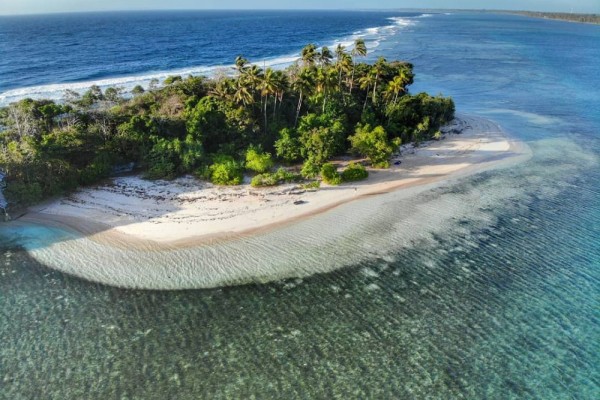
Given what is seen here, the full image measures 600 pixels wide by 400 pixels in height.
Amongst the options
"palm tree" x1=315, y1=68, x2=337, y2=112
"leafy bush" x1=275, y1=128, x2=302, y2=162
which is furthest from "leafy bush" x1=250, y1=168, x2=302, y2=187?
"palm tree" x1=315, y1=68, x2=337, y2=112

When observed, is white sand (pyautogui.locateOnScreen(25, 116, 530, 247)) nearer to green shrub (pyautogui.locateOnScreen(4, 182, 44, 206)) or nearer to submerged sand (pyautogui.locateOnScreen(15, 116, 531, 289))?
submerged sand (pyautogui.locateOnScreen(15, 116, 531, 289))

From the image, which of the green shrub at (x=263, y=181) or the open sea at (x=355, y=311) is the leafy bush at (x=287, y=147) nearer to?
the green shrub at (x=263, y=181)

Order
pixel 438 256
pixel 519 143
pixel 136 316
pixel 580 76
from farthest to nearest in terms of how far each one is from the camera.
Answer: pixel 580 76
pixel 519 143
pixel 438 256
pixel 136 316

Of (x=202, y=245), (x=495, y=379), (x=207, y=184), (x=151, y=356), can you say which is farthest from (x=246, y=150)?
(x=495, y=379)

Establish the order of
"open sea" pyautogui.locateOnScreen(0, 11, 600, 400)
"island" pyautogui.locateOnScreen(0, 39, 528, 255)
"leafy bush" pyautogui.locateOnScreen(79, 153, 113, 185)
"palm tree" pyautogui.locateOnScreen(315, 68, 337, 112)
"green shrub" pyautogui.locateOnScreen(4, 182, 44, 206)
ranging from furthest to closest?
"palm tree" pyautogui.locateOnScreen(315, 68, 337, 112), "leafy bush" pyautogui.locateOnScreen(79, 153, 113, 185), "island" pyautogui.locateOnScreen(0, 39, 528, 255), "green shrub" pyautogui.locateOnScreen(4, 182, 44, 206), "open sea" pyautogui.locateOnScreen(0, 11, 600, 400)

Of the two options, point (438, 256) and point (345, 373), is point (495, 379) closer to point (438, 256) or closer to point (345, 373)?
point (345, 373)

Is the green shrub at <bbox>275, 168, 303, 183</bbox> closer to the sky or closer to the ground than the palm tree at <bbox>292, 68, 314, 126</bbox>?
closer to the ground
